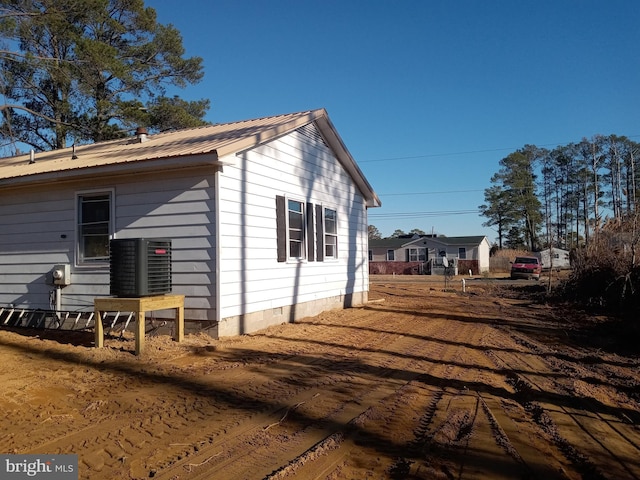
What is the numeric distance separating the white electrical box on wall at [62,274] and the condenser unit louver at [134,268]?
314 centimetres

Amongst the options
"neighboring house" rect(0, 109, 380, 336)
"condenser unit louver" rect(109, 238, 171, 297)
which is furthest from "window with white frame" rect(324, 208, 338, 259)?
"condenser unit louver" rect(109, 238, 171, 297)

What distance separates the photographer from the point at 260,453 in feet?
12.6

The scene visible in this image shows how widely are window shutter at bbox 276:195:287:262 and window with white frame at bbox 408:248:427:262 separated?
44550mm

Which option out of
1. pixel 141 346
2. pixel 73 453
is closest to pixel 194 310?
pixel 141 346

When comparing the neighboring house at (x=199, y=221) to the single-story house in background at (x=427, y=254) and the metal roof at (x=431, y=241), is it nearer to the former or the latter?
the single-story house in background at (x=427, y=254)

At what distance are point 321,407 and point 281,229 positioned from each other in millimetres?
5834

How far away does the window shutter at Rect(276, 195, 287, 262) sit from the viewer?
10.4 metres

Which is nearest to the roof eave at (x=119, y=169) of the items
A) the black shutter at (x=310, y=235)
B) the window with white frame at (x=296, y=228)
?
the window with white frame at (x=296, y=228)

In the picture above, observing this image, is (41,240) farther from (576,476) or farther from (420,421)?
(576,476)

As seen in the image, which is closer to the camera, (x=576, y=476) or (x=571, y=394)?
(x=576, y=476)

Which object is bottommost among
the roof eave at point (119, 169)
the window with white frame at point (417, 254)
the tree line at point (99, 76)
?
the window with white frame at point (417, 254)

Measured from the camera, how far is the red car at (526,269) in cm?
3628

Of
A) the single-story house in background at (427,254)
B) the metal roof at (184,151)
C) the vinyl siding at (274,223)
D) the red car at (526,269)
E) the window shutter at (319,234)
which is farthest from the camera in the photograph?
the single-story house in background at (427,254)

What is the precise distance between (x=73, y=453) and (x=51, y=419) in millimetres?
981
